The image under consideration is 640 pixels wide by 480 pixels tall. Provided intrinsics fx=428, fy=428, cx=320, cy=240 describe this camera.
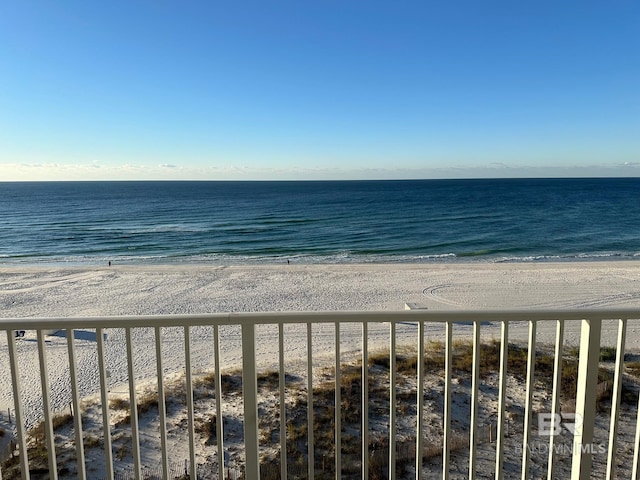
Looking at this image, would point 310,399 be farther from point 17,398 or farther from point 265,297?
point 265,297

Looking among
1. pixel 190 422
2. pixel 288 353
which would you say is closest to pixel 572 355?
pixel 288 353

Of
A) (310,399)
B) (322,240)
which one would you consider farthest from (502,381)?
(322,240)

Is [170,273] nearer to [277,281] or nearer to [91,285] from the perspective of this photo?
[91,285]

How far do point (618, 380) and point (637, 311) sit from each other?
0.30 m

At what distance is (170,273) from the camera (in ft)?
47.6

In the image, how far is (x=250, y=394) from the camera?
1770 millimetres

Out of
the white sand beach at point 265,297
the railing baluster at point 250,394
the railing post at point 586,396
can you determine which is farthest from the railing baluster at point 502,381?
the white sand beach at point 265,297

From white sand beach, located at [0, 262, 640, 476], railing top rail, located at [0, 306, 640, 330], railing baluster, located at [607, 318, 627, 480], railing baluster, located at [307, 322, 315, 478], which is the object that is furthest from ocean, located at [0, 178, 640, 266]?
railing top rail, located at [0, 306, 640, 330]

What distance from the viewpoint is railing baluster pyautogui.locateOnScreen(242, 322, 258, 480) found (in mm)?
1718

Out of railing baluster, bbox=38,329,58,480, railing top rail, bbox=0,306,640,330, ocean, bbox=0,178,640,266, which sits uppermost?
railing top rail, bbox=0,306,640,330

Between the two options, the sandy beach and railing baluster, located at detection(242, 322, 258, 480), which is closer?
railing baluster, located at detection(242, 322, 258, 480)

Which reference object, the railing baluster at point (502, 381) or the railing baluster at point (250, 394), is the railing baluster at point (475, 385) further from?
the railing baluster at point (250, 394)

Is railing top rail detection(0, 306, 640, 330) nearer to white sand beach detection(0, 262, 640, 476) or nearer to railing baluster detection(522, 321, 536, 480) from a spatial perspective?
railing baluster detection(522, 321, 536, 480)

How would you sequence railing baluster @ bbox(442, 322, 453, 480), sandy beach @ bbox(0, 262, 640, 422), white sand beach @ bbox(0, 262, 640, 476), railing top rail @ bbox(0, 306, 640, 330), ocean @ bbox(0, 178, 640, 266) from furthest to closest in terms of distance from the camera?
ocean @ bbox(0, 178, 640, 266)
sandy beach @ bbox(0, 262, 640, 422)
white sand beach @ bbox(0, 262, 640, 476)
railing baluster @ bbox(442, 322, 453, 480)
railing top rail @ bbox(0, 306, 640, 330)
